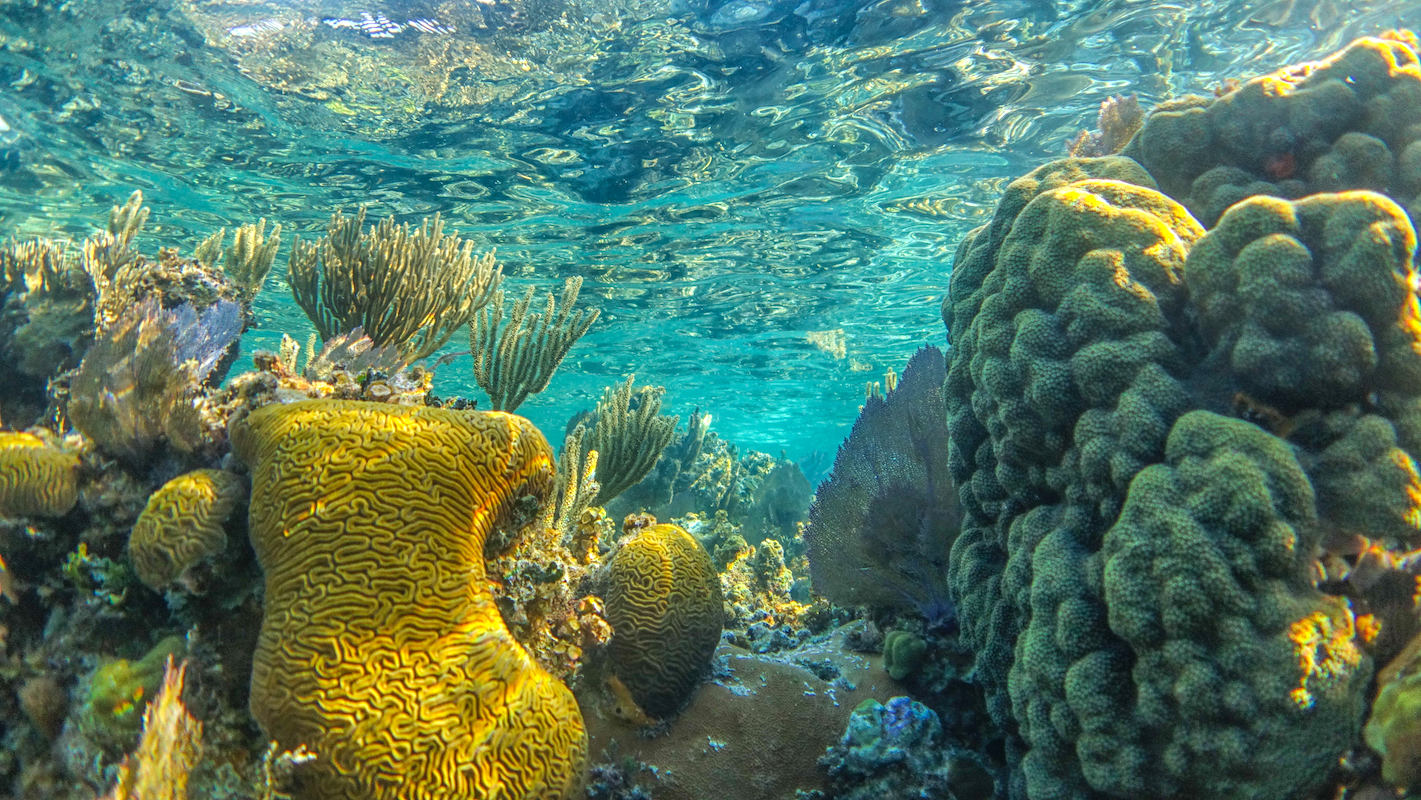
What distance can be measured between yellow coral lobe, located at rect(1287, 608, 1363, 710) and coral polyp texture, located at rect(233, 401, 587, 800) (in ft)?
9.69

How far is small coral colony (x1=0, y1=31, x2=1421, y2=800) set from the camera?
2.51 meters

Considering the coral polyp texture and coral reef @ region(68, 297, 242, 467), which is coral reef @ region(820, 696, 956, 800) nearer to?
the coral polyp texture

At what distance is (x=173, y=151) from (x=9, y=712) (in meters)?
13.1

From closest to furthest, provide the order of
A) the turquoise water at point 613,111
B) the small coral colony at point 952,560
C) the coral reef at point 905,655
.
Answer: the small coral colony at point 952,560
the coral reef at point 905,655
the turquoise water at point 613,111

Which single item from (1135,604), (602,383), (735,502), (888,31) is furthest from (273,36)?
(602,383)

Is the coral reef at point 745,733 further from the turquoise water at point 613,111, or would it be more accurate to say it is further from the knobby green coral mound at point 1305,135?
the turquoise water at point 613,111

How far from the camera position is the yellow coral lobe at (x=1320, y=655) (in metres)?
2.36

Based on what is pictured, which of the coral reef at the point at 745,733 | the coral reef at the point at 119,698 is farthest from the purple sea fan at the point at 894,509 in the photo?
the coral reef at the point at 119,698

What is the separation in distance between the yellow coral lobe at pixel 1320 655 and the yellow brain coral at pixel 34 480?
5716 mm

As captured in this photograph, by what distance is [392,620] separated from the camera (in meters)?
2.70

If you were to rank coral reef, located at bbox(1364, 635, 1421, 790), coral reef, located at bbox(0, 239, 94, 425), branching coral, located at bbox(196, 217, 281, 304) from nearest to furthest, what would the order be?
1. coral reef, located at bbox(1364, 635, 1421, 790)
2. coral reef, located at bbox(0, 239, 94, 425)
3. branching coral, located at bbox(196, 217, 281, 304)

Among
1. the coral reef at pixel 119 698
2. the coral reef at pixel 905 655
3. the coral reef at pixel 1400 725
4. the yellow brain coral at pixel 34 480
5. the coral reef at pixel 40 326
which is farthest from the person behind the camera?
the coral reef at pixel 40 326

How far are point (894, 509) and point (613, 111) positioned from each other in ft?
26.9

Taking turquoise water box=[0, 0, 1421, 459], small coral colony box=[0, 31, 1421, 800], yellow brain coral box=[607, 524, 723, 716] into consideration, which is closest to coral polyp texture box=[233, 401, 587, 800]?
small coral colony box=[0, 31, 1421, 800]
